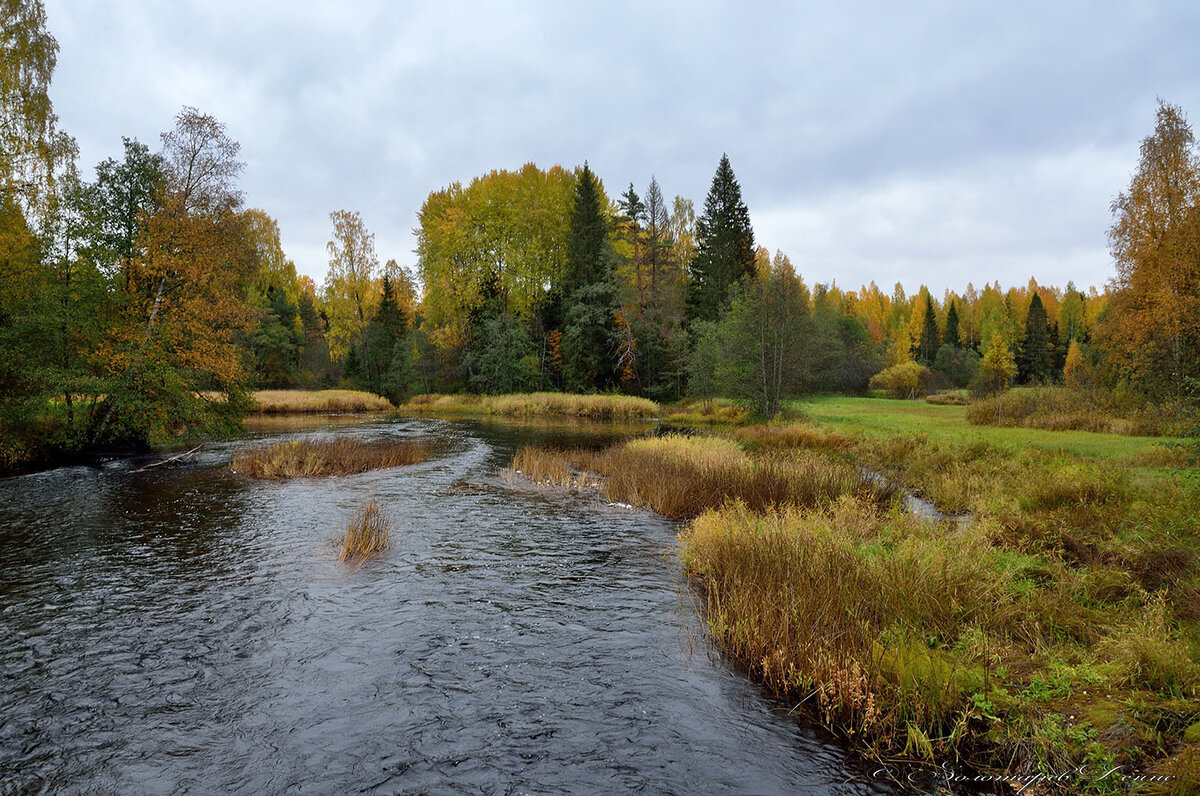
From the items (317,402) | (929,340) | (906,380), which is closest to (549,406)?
(317,402)

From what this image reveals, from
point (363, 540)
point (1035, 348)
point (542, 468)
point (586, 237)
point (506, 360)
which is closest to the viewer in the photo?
point (363, 540)

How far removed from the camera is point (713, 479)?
14.7 metres

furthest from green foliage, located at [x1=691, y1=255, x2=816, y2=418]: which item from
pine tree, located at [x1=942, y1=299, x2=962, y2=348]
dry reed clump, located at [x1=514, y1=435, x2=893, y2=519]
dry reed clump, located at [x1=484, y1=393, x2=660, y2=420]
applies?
pine tree, located at [x1=942, y1=299, x2=962, y2=348]

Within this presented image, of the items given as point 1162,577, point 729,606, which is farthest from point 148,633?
point 1162,577

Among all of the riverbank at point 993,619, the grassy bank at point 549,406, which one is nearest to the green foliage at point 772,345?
the grassy bank at point 549,406

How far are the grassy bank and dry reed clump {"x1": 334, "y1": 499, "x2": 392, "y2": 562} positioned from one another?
30998 millimetres

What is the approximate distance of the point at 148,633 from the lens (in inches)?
287

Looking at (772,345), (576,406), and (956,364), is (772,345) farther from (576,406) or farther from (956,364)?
(956,364)

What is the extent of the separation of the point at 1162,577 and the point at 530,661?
8345mm

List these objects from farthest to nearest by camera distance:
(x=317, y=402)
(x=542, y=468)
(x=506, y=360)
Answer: (x=506, y=360)
(x=317, y=402)
(x=542, y=468)

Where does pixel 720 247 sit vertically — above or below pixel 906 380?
above

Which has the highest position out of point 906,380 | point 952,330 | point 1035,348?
point 952,330

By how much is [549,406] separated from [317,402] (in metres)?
19.9

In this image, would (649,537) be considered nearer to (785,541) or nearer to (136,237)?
(785,541)
